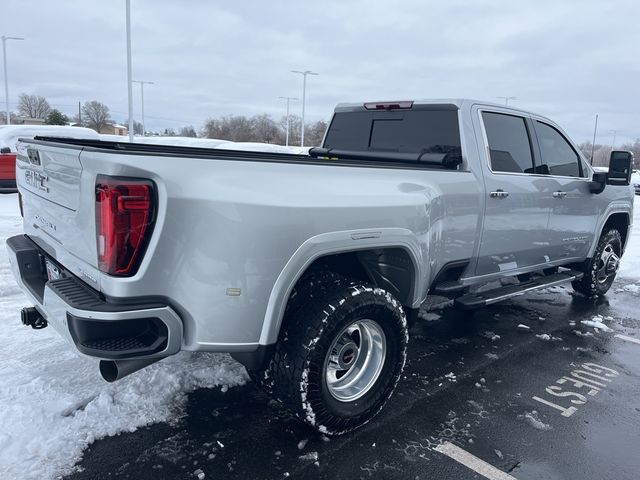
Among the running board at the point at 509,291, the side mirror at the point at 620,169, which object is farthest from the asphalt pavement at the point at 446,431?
the side mirror at the point at 620,169

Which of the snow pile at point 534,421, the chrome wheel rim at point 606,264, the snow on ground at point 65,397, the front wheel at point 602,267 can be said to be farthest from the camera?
the chrome wheel rim at point 606,264

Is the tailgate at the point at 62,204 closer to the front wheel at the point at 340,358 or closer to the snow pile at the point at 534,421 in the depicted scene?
the front wheel at the point at 340,358

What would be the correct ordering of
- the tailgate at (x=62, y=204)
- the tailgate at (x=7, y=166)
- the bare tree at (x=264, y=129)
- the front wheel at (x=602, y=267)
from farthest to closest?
the bare tree at (x=264, y=129) → the tailgate at (x=7, y=166) → the front wheel at (x=602, y=267) → the tailgate at (x=62, y=204)

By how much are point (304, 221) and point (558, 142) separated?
369 centimetres

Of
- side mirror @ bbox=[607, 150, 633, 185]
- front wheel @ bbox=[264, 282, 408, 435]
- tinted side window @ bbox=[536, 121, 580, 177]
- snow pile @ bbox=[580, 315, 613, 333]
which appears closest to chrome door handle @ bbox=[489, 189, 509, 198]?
tinted side window @ bbox=[536, 121, 580, 177]

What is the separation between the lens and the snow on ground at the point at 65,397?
107 inches

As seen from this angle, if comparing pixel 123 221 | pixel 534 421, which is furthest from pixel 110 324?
pixel 534 421

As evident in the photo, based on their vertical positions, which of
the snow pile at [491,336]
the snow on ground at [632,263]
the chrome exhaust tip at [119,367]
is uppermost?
the chrome exhaust tip at [119,367]

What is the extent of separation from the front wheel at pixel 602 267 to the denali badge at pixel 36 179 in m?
5.55

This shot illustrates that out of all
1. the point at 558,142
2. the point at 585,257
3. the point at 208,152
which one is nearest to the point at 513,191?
the point at 558,142

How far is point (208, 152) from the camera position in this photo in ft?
10.5

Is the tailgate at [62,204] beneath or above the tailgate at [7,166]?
above

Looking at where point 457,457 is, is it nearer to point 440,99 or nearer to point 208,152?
point 208,152

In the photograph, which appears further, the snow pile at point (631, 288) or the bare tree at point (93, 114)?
the bare tree at point (93, 114)
